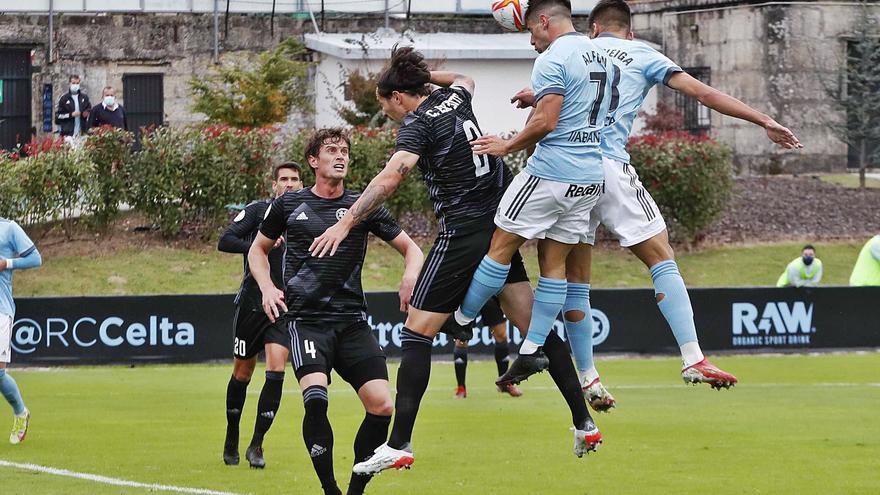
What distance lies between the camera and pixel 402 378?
31.7ft

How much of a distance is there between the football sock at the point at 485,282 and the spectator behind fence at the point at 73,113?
22596mm

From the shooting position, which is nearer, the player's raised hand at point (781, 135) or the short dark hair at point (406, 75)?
the player's raised hand at point (781, 135)

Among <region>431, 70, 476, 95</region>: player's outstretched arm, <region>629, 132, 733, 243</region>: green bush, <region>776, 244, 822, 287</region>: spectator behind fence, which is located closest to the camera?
<region>431, 70, 476, 95</region>: player's outstretched arm

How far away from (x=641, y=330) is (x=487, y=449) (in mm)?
10373

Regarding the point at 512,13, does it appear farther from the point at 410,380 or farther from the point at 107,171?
the point at 107,171

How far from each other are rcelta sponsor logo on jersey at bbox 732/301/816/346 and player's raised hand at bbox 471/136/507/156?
51.2 feet

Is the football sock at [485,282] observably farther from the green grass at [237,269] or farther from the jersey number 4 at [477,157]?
the green grass at [237,269]

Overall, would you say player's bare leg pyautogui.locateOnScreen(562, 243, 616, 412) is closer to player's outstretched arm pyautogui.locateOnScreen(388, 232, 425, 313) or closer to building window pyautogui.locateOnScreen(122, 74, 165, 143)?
player's outstretched arm pyautogui.locateOnScreen(388, 232, 425, 313)

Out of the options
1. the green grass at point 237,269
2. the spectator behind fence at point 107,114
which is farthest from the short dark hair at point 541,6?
the spectator behind fence at point 107,114

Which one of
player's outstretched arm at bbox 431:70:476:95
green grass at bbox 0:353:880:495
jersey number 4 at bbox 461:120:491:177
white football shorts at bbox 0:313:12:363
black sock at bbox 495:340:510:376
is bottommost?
green grass at bbox 0:353:880:495

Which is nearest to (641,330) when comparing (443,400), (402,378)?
(443,400)

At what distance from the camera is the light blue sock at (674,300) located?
9.74 metres

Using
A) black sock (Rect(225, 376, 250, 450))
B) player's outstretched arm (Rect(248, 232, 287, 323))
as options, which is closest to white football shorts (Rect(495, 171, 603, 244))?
player's outstretched arm (Rect(248, 232, 287, 323))

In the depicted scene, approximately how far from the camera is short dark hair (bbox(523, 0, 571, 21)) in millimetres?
9323
